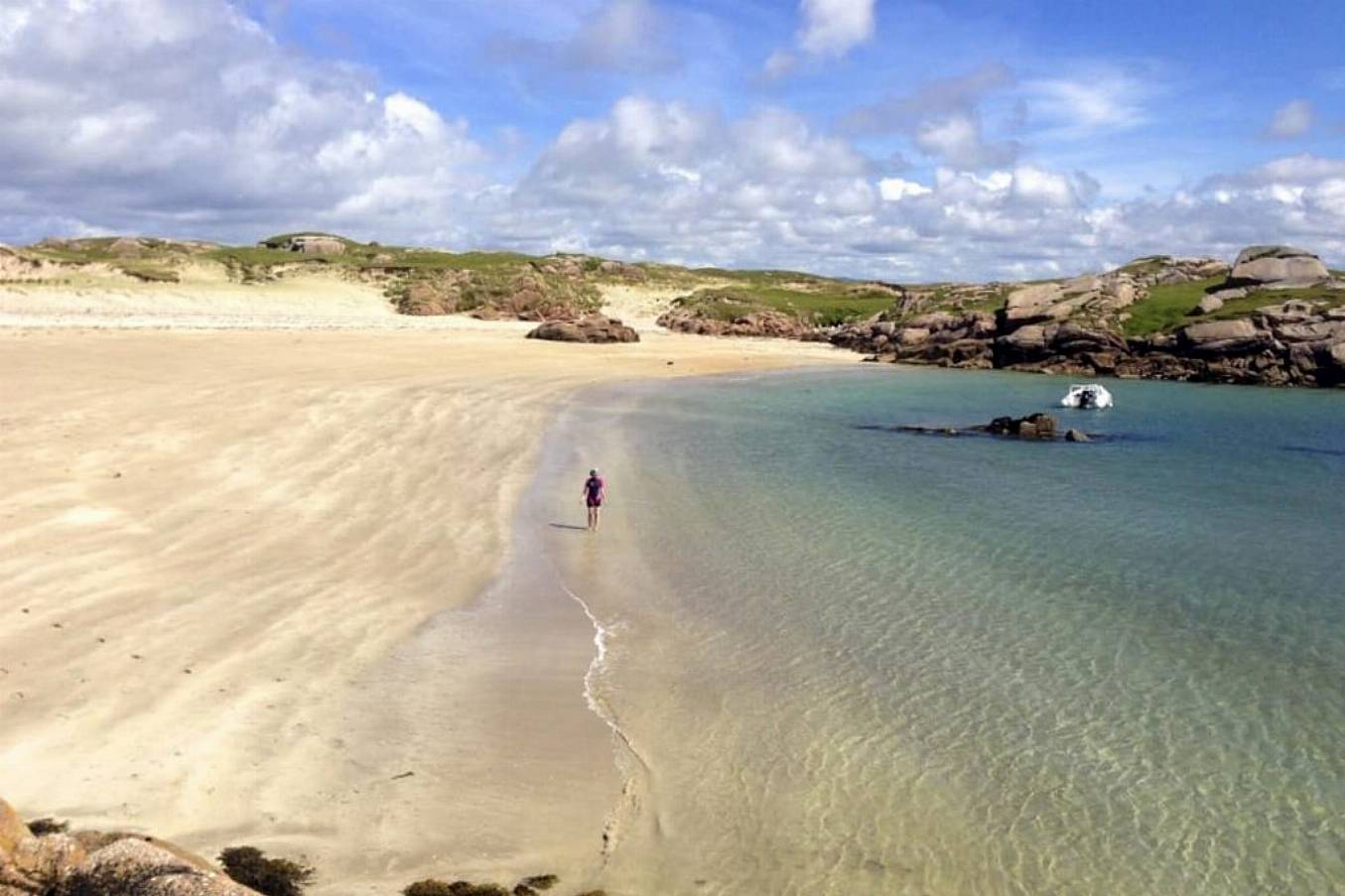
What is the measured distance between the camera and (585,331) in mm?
71062

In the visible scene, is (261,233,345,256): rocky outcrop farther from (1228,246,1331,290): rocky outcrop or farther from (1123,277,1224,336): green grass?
(1228,246,1331,290): rocky outcrop

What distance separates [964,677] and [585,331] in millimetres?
60120

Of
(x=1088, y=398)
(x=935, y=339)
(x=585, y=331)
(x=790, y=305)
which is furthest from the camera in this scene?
(x=790, y=305)

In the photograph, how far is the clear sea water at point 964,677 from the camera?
8.91 metres

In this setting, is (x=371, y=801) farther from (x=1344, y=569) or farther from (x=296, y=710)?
(x=1344, y=569)

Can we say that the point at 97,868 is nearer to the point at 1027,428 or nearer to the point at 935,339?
the point at 1027,428

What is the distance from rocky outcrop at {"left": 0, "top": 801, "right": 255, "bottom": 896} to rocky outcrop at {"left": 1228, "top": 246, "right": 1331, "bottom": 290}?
3441 inches

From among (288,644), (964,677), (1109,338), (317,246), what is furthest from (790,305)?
(288,644)

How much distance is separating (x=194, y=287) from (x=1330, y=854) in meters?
80.8

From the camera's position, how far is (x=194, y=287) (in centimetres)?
7562

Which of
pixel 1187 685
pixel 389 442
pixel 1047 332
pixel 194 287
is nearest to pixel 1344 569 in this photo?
pixel 1187 685

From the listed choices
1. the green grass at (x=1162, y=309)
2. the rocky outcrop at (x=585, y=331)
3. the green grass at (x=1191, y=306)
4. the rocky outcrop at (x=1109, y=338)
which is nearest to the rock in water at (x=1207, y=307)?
the rocky outcrop at (x=1109, y=338)

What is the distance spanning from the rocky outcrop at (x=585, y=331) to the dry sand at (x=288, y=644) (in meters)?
40.6

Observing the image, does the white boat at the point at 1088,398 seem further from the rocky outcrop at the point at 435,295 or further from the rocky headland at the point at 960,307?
the rocky outcrop at the point at 435,295
